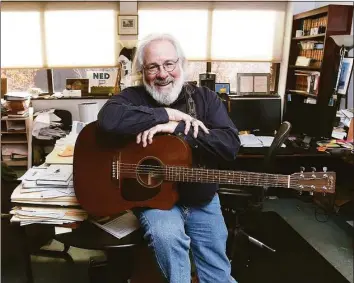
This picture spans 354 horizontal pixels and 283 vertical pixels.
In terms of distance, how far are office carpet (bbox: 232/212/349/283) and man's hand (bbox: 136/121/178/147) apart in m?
1.25

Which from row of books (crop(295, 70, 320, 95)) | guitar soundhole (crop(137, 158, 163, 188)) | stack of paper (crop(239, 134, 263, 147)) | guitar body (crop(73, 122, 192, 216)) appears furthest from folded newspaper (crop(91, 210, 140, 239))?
row of books (crop(295, 70, 320, 95))

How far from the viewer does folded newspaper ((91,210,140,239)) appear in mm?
1500

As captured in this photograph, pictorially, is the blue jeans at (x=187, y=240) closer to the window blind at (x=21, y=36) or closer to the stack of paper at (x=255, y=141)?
the stack of paper at (x=255, y=141)

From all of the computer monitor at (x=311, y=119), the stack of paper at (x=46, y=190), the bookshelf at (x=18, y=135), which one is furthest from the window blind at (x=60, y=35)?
the stack of paper at (x=46, y=190)

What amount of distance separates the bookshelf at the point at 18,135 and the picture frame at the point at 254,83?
2486 mm

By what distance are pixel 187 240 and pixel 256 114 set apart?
2.08 metres

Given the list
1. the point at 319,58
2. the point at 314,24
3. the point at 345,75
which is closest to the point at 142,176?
the point at 345,75

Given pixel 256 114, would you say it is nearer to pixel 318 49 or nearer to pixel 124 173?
pixel 318 49

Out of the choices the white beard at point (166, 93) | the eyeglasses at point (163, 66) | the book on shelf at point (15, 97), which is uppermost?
the eyeglasses at point (163, 66)

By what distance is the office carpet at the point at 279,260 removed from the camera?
7.30 ft

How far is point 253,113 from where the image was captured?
10.7 feet

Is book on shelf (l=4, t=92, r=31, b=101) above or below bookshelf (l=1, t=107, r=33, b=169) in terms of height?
above

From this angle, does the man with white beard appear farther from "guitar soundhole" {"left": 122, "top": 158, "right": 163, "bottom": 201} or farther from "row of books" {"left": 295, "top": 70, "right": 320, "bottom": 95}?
"row of books" {"left": 295, "top": 70, "right": 320, "bottom": 95}

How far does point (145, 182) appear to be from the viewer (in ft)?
4.87
